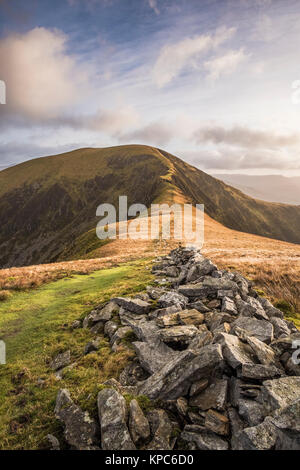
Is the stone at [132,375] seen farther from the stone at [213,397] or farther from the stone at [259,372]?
the stone at [259,372]

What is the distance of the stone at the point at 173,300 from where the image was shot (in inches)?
417

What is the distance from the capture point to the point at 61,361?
8.59 meters

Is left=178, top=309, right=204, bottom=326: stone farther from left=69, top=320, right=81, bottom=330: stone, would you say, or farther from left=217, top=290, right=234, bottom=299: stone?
left=69, top=320, right=81, bottom=330: stone

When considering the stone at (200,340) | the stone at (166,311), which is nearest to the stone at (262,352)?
the stone at (200,340)

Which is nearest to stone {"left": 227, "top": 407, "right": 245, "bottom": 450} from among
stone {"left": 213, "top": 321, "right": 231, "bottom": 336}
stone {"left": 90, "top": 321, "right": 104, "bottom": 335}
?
stone {"left": 213, "top": 321, "right": 231, "bottom": 336}

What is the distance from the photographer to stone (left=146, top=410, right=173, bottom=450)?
4742 mm

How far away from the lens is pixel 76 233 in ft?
617

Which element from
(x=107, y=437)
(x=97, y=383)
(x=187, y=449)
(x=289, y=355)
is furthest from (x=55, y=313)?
(x=289, y=355)

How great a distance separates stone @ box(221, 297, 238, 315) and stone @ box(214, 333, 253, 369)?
237cm

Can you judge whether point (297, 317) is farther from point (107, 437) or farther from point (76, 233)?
point (76, 233)

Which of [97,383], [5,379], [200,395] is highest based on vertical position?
[200,395]

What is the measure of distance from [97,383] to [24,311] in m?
9.17

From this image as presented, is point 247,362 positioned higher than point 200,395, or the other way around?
point 247,362

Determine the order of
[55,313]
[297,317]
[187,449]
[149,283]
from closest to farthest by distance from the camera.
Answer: [187,449], [297,317], [55,313], [149,283]
